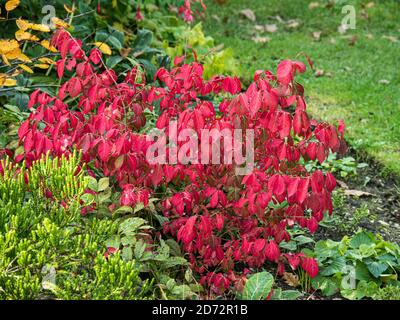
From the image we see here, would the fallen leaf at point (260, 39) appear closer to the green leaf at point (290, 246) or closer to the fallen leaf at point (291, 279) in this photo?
the green leaf at point (290, 246)

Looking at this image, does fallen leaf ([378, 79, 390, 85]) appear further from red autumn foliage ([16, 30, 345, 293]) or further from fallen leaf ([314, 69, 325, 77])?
red autumn foliage ([16, 30, 345, 293])

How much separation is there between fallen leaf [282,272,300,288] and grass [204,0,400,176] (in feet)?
5.39

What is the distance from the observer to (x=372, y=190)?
484 cm

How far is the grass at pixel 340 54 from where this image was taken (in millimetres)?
5758

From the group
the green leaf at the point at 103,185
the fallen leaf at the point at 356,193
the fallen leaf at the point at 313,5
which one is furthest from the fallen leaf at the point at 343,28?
the green leaf at the point at 103,185

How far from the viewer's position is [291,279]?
3.69 metres

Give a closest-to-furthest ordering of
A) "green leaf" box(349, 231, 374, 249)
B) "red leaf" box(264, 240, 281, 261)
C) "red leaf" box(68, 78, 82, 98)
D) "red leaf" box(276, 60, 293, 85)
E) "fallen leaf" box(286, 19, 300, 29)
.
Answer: "red leaf" box(276, 60, 293, 85), "red leaf" box(264, 240, 281, 261), "red leaf" box(68, 78, 82, 98), "green leaf" box(349, 231, 374, 249), "fallen leaf" box(286, 19, 300, 29)

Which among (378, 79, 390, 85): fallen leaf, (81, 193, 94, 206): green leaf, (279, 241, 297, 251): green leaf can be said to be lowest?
(279, 241, 297, 251): green leaf

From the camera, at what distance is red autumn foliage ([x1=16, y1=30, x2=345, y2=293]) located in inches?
123

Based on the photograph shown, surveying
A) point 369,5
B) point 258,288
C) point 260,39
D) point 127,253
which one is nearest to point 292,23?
point 260,39

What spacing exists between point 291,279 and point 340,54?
15.5ft

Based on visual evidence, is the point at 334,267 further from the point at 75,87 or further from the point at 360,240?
the point at 75,87

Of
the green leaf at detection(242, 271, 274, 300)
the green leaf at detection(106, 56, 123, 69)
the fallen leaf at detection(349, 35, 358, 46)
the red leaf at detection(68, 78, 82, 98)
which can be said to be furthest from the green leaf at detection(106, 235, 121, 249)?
the fallen leaf at detection(349, 35, 358, 46)

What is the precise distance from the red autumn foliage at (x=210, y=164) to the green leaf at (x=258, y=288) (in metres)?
0.15
